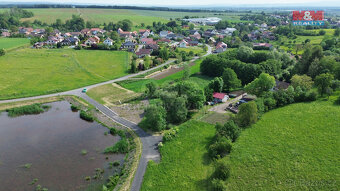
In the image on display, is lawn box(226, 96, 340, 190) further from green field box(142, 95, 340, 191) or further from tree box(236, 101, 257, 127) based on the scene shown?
tree box(236, 101, 257, 127)

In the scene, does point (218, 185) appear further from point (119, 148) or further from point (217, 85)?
point (217, 85)

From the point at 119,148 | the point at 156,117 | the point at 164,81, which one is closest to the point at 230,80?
the point at 164,81

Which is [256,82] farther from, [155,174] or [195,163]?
[155,174]

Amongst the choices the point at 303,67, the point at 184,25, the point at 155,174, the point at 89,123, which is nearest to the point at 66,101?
the point at 89,123

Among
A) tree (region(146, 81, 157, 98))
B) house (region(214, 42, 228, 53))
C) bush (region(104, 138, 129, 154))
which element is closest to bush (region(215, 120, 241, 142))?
bush (region(104, 138, 129, 154))

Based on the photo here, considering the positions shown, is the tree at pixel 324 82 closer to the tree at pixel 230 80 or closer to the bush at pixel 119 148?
the tree at pixel 230 80

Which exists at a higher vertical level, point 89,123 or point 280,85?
point 280,85
